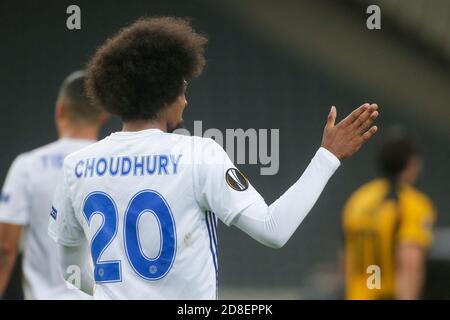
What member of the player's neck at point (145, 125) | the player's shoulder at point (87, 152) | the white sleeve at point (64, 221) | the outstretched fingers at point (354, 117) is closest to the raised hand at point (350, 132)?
the outstretched fingers at point (354, 117)

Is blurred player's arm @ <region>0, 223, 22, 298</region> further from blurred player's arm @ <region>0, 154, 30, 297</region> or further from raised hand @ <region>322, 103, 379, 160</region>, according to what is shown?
raised hand @ <region>322, 103, 379, 160</region>

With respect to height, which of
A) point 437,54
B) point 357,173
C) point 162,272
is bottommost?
point 162,272

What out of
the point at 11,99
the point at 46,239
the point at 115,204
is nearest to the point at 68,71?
the point at 11,99

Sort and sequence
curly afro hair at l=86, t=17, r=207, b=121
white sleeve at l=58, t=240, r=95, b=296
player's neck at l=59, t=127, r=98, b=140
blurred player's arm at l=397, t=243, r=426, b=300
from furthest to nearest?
blurred player's arm at l=397, t=243, r=426, b=300, player's neck at l=59, t=127, r=98, b=140, white sleeve at l=58, t=240, r=95, b=296, curly afro hair at l=86, t=17, r=207, b=121

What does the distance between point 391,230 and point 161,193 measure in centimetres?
287

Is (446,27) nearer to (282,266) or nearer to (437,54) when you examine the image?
(437,54)

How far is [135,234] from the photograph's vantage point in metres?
2.85

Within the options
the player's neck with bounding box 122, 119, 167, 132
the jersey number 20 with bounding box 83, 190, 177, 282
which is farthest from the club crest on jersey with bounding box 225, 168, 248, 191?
the player's neck with bounding box 122, 119, 167, 132

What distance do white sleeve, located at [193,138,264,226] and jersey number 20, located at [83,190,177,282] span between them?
121 millimetres

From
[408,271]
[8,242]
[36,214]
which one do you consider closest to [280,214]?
[36,214]

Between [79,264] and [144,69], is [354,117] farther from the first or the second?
[79,264]

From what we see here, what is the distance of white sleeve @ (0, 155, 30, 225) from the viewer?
477cm

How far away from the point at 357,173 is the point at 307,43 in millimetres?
1454

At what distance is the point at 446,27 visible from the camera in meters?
9.27
